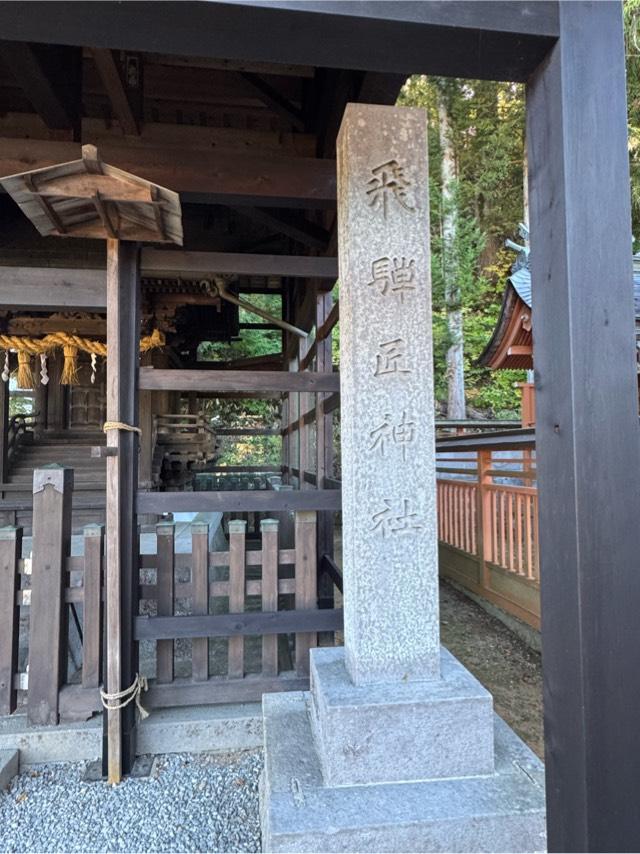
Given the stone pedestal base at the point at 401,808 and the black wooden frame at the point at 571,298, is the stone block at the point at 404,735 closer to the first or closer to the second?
the stone pedestal base at the point at 401,808

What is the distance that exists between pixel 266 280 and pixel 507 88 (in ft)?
43.3

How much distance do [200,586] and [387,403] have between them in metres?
1.58

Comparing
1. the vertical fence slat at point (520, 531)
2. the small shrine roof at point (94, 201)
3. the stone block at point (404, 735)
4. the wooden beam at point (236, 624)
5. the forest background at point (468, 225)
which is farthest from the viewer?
the forest background at point (468, 225)

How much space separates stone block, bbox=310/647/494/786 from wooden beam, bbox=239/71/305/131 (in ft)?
11.4

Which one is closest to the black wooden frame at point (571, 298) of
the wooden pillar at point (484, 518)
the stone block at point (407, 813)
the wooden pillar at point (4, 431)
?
the stone block at point (407, 813)

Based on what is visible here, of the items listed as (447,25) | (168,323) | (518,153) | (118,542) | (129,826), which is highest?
(518,153)

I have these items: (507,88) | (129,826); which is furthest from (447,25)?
(507,88)

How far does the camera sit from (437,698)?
1.71 metres

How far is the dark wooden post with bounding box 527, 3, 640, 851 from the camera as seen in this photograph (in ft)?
2.99

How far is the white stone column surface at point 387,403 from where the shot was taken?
1.86m

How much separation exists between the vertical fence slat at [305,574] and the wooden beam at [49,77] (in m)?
2.62

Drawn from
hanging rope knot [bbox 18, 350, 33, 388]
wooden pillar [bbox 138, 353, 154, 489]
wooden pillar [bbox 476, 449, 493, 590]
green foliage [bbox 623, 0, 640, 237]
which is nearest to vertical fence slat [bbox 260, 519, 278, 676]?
wooden pillar [bbox 476, 449, 493, 590]

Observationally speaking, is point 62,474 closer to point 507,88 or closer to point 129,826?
point 129,826

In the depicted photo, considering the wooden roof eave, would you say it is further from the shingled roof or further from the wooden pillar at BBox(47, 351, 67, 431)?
the wooden pillar at BBox(47, 351, 67, 431)
